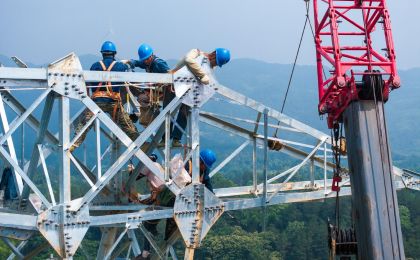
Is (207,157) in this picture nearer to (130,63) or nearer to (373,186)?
(130,63)

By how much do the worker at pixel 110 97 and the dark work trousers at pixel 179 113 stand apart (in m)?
1.11

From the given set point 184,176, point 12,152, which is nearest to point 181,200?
point 184,176

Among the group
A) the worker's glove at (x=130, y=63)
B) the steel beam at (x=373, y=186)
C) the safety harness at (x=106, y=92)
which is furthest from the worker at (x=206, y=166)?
the steel beam at (x=373, y=186)

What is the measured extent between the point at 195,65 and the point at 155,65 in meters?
1.71

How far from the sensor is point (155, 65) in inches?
789

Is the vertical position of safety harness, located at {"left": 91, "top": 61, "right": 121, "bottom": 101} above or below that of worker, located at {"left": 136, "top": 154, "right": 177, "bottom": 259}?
above

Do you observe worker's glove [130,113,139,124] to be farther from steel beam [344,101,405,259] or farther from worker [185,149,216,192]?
steel beam [344,101,405,259]

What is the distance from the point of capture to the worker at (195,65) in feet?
61.5

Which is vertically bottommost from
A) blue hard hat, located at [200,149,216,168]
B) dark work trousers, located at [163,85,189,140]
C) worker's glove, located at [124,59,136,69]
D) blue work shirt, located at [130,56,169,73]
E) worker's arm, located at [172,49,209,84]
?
blue hard hat, located at [200,149,216,168]

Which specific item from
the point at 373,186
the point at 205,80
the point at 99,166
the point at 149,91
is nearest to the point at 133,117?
the point at 149,91

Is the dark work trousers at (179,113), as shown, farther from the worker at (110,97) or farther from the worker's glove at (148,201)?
the worker's glove at (148,201)

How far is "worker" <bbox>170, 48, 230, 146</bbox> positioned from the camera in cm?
1875

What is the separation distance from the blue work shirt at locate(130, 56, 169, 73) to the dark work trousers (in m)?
0.58

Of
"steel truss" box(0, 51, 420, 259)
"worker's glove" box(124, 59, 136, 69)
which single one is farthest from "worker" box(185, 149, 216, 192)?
"worker's glove" box(124, 59, 136, 69)
